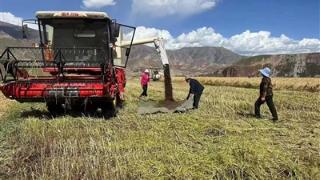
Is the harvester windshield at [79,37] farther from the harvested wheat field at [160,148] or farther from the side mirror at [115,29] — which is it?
the harvested wheat field at [160,148]

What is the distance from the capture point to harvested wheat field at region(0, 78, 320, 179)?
20.9 ft

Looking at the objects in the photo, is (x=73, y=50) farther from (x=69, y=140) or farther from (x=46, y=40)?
(x=69, y=140)

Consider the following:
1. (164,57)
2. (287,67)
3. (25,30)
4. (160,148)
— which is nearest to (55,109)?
(25,30)

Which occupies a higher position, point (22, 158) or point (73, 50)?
point (73, 50)

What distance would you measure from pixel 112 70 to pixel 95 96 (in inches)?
44.7

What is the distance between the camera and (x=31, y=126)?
989 cm

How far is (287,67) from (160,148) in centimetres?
12078

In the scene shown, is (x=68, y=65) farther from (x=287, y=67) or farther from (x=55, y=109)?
(x=287, y=67)

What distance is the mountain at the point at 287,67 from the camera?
350 ft

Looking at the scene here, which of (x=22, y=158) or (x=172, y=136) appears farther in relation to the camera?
(x=172, y=136)

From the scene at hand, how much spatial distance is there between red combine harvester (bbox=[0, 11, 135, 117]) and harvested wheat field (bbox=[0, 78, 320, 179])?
79cm

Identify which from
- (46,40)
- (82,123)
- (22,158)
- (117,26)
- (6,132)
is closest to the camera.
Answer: (22,158)

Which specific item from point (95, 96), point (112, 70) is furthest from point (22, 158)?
point (112, 70)

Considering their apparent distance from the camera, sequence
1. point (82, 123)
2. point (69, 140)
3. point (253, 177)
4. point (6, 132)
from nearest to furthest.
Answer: point (253, 177) < point (69, 140) < point (6, 132) < point (82, 123)
